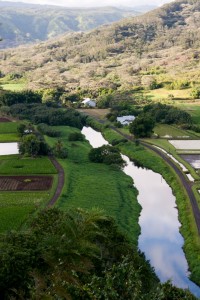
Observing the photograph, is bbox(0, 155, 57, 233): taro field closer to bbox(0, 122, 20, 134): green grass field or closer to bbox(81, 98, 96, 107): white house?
bbox(0, 122, 20, 134): green grass field

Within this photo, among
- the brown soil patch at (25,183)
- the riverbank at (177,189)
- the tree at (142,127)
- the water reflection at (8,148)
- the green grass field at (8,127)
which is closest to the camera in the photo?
the riverbank at (177,189)

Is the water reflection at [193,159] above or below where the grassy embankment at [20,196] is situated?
below

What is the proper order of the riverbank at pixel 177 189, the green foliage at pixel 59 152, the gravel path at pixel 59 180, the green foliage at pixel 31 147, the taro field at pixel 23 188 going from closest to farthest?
1. the riverbank at pixel 177 189
2. the taro field at pixel 23 188
3. the gravel path at pixel 59 180
4. the green foliage at pixel 31 147
5. the green foliage at pixel 59 152

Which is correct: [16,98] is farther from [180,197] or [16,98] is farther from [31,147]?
[180,197]

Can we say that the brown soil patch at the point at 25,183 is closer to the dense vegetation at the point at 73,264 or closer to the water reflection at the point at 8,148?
the water reflection at the point at 8,148

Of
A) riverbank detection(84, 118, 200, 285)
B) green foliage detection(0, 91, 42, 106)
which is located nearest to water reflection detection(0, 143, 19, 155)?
riverbank detection(84, 118, 200, 285)

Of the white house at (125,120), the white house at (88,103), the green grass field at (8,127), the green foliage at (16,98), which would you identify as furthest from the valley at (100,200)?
the white house at (125,120)
